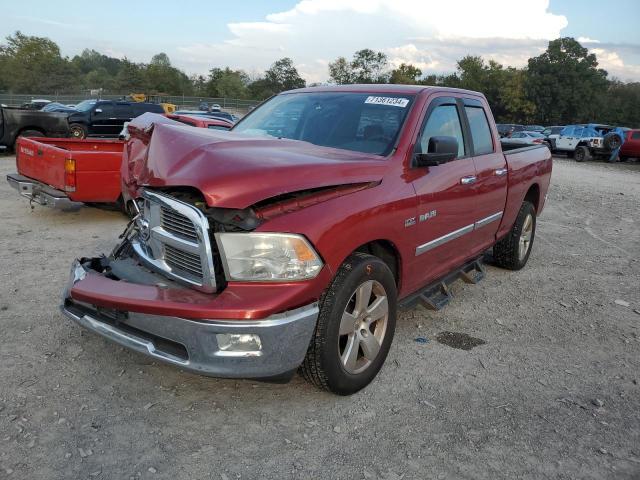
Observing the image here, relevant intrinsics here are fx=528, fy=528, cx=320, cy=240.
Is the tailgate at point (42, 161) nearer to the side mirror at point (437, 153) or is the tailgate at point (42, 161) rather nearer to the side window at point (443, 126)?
the side window at point (443, 126)

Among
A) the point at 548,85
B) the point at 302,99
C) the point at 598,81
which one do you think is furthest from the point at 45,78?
the point at 302,99

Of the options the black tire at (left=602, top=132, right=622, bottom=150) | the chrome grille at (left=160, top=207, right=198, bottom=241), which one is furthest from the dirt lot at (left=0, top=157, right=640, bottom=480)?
the black tire at (left=602, top=132, right=622, bottom=150)

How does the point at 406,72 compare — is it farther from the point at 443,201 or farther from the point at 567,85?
the point at 443,201

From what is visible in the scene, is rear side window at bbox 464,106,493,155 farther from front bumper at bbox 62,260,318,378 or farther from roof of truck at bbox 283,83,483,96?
front bumper at bbox 62,260,318,378

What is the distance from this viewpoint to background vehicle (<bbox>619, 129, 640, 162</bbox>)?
24.9m

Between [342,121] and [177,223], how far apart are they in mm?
1689

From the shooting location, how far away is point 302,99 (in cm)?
446

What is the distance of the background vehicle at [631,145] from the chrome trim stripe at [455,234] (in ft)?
78.7

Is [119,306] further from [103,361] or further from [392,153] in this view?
[392,153]

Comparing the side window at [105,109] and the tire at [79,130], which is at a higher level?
the side window at [105,109]

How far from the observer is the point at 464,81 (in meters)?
75.2

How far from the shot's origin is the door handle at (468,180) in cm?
418

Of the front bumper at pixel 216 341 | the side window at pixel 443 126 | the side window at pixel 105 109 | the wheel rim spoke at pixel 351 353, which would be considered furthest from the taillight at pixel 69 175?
the side window at pixel 105 109

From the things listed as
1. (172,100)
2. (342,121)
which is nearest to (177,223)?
(342,121)
